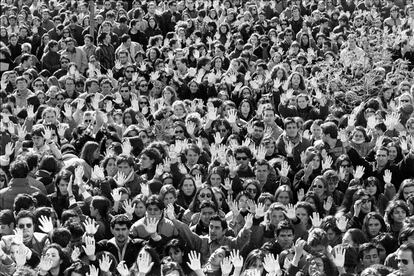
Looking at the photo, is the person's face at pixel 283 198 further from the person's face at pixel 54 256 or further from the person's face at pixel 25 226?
the person's face at pixel 54 256

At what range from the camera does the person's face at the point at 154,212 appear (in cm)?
1175

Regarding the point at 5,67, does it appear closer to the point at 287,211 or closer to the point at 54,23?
the point at 54,23

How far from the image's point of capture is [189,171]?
13805 millimetres

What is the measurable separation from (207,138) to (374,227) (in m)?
3.97

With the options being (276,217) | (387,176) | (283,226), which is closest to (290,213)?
(276,217)

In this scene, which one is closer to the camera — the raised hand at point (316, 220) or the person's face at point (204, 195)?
the raised hand at point (316, 220)

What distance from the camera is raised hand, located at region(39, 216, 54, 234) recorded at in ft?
37.1

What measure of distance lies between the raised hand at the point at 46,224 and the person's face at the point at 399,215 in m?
3.54

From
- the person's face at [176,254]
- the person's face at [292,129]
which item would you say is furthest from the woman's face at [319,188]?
the person's face at [176,254]

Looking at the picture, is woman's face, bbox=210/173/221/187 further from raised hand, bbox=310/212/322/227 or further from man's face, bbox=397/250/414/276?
man's face, bbox=397/250/414/276

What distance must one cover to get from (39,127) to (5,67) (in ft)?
15.6

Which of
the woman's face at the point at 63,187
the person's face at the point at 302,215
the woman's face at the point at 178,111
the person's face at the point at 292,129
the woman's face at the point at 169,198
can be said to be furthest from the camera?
the woman's face at the point at 178,111

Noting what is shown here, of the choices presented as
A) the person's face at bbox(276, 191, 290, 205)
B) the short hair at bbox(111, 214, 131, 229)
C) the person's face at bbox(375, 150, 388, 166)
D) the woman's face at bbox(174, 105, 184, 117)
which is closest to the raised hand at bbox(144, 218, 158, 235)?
the short hair at bbox(111, 214, 131, 229)

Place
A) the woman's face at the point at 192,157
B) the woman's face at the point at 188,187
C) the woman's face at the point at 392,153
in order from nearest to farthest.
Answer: the woman's face at the point at 188,187 → the woman's face at the point at 392,153 → the woman's face at the point at 192,157
